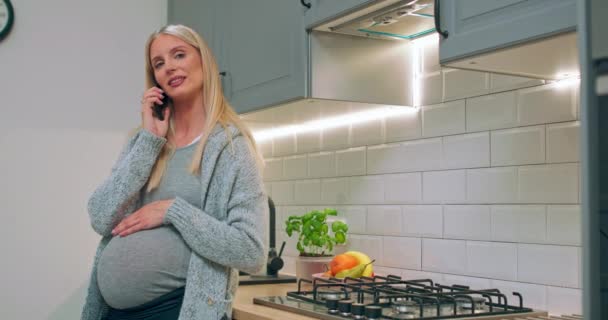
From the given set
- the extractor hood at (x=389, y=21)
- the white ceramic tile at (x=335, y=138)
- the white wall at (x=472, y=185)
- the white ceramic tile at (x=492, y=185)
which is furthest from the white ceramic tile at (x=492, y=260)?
the white ceramic tile at (x=335, y=138)

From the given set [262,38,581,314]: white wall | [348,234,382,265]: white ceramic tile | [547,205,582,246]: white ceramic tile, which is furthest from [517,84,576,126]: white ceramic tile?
[348,234,382,265]: white ceramic tile

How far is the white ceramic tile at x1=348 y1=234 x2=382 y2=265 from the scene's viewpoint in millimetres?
2760

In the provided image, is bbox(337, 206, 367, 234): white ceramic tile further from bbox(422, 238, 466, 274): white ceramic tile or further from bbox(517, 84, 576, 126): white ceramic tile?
bbox(517, 84, 576, 126): white ceramic tile

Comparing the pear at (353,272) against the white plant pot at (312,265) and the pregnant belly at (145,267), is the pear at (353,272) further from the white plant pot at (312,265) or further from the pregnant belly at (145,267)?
the pregnant belly at (145,267)

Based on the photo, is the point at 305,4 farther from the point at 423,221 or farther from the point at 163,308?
the point at 163,308

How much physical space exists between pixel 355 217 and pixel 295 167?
504mm

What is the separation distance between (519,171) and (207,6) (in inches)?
60.1

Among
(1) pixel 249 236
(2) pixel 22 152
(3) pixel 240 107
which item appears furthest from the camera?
(2) pixel 22 152

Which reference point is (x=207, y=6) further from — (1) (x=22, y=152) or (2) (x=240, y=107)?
(1) (x=22, y=152)

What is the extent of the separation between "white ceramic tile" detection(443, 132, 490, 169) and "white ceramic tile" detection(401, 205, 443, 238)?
6.2 inches

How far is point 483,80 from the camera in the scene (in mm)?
2326

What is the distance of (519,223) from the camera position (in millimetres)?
2184

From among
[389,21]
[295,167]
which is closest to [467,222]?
[389,21]

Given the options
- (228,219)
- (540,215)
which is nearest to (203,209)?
(228,219)
